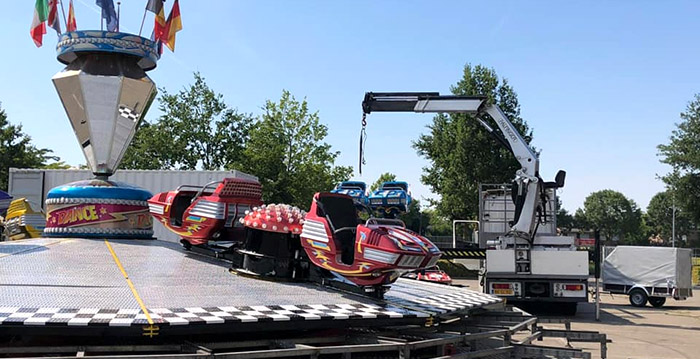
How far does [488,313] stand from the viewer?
9625mm

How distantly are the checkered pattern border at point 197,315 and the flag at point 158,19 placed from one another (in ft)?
23.1

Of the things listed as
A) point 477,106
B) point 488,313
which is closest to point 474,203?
point 477,106

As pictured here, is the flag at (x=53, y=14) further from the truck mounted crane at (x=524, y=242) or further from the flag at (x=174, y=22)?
the truck mounted crane at (x=524, y=242)

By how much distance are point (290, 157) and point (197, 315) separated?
3132 cm

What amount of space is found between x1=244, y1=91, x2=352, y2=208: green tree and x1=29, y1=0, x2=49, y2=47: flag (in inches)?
902

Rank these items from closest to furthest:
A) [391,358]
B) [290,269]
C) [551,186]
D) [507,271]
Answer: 1. [391,358]
2. [290,269]
3. [507,271]
4. [551,186]

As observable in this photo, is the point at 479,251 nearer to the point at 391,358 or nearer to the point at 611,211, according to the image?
the point at 391,358

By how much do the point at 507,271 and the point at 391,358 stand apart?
11015 millimetres

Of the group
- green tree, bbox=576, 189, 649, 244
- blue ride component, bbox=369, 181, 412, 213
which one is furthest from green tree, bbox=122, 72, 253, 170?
green tree, bbox=576, 189, 649, 244

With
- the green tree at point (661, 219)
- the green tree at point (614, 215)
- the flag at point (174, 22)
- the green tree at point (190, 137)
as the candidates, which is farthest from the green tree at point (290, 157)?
the green tree at point (661, 219)

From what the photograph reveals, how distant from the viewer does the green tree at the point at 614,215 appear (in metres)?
116

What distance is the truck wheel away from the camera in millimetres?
22312

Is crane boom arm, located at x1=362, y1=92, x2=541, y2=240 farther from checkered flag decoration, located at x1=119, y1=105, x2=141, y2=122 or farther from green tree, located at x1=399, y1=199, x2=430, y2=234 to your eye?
checkered flag decoration, located at x1=119, y1=105, x2=141, y2=122

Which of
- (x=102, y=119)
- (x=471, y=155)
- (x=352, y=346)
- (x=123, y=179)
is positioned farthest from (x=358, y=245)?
(x=471, y=155)
